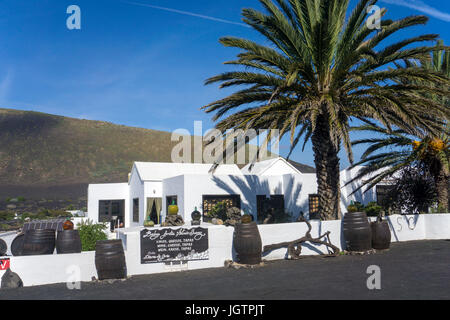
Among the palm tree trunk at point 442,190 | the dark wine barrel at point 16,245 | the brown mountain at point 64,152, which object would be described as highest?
the brown mountain at point 64,152

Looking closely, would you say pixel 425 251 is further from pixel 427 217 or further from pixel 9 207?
pixel 9 207

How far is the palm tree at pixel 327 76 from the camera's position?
11659mm

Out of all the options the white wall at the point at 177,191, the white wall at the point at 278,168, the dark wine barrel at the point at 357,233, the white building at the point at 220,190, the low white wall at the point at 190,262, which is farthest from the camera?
the white wall at the point at 278,168

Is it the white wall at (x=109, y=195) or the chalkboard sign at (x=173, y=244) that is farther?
the white wall at (x=109, y=195)

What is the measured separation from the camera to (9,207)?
54.8 m

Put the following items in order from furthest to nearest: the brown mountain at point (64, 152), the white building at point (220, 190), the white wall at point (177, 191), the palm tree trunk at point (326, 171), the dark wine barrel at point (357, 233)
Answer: the brown mountain at point (64, 152), the white building at point (220, 190), the white wall at point (177, 191), the palm tree trunk at point (326, 171), the dark wine barrel at point (357, 233)

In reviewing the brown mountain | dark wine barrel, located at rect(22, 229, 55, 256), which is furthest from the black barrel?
the brown mountain

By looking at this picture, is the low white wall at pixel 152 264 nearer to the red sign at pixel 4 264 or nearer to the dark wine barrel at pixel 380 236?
the red sign at pixel 4 264

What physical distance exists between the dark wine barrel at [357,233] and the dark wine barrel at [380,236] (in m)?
0.34

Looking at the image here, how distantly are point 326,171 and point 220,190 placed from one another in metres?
6.86

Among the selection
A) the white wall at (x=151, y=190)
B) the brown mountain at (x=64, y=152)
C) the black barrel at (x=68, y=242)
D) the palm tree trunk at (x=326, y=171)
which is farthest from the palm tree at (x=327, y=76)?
the brown mountain at (x=64, y=152)

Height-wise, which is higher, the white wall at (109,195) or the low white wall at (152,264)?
the white wall at (109,195)
